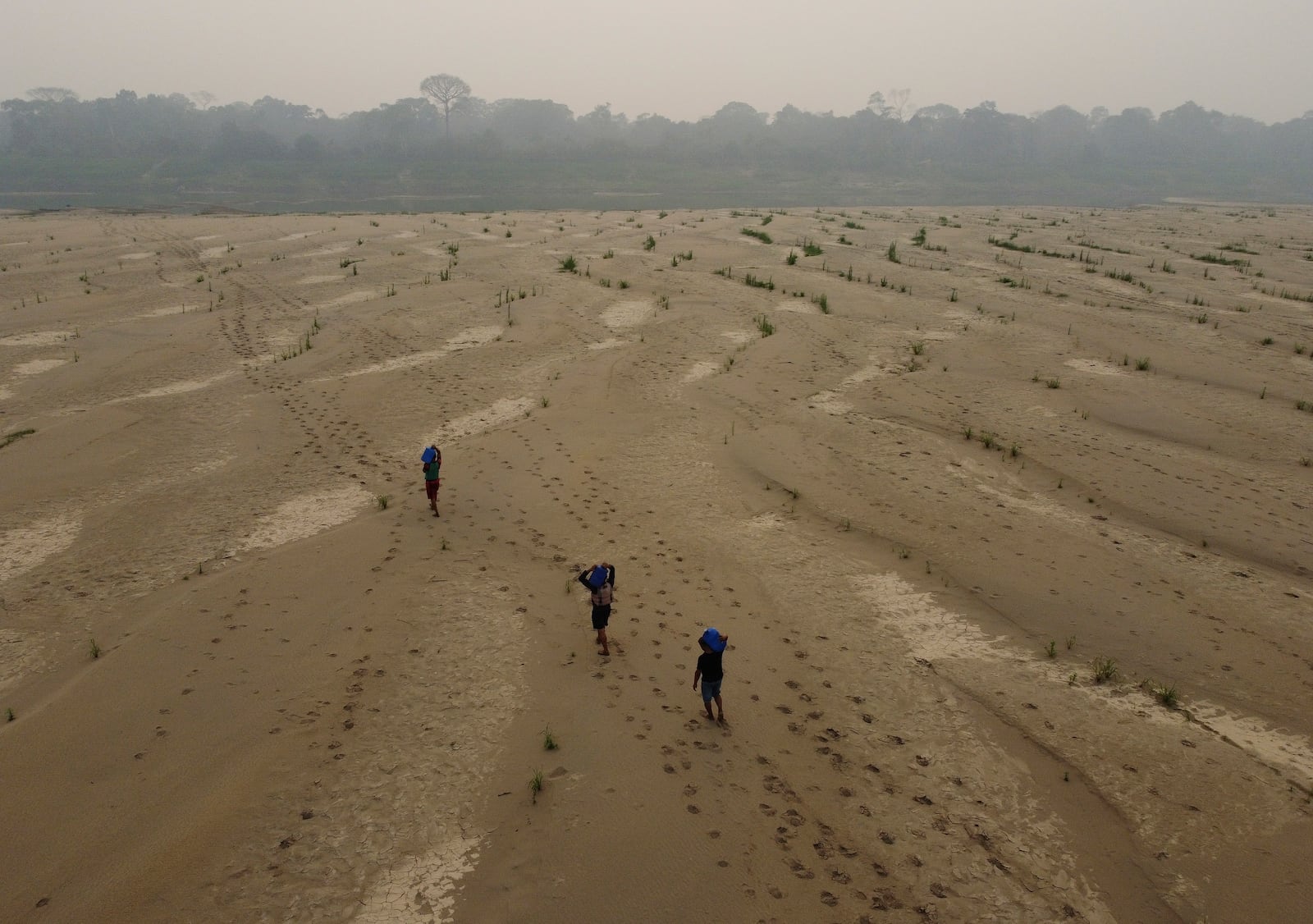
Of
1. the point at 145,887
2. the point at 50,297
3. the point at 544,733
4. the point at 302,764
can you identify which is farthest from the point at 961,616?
the point at 50,297

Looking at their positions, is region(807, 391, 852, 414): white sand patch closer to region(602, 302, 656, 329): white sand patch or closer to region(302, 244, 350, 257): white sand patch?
region(602, 302, 656, 329): white sand patch

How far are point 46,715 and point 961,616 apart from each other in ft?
28.7

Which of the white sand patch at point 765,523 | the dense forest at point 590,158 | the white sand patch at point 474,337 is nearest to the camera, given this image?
the white sand patch at point 765,523

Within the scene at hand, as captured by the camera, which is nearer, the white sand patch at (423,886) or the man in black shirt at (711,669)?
the white sand patch at (423,886)

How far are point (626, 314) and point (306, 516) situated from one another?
11321 mm

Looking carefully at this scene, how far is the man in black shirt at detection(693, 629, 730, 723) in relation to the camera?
20.0ft

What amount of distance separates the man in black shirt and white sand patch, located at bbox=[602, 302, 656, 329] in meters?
13.4

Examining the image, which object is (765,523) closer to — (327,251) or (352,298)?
(352,298)

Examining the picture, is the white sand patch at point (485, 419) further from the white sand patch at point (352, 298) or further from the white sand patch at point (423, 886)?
the white sand patch at point (352, 298)

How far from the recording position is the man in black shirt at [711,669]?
610cm

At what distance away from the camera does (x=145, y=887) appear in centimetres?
499

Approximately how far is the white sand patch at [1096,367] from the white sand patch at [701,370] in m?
7.46

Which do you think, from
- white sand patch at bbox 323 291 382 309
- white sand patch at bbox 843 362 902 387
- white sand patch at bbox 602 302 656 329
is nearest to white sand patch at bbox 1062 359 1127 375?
white sand patch at bbox 843 362 902 387

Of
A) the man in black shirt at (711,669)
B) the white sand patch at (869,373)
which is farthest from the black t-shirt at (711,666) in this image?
the white sand patch at (869,373)
